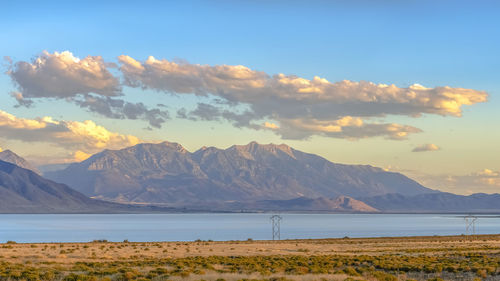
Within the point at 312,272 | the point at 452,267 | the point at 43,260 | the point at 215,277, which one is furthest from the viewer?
the point at 43,260

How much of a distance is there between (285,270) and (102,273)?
12.2 m

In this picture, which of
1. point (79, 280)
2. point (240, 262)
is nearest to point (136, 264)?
point (240, 262)

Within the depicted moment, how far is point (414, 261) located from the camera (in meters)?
54.8

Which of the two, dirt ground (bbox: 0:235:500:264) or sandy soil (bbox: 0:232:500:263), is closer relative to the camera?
dirt ground (bbox: 0:235:500:264)

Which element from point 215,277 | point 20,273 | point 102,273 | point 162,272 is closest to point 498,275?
point 215,277

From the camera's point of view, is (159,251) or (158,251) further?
(158,251)

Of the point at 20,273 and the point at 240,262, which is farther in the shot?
the point at 240,262

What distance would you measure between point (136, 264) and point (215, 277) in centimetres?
1384

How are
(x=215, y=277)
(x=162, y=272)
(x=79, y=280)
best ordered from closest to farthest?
(x=79, y=280)
(x=215, y=277)
(x=162, y=272)

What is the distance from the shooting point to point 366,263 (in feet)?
176

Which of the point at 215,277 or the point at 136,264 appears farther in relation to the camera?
the point at 136,264

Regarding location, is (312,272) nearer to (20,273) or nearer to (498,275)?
(498,275)

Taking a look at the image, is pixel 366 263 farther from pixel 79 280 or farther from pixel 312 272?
pixel 79 280

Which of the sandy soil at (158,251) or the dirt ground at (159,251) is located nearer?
the dirt ground at (159,251)
